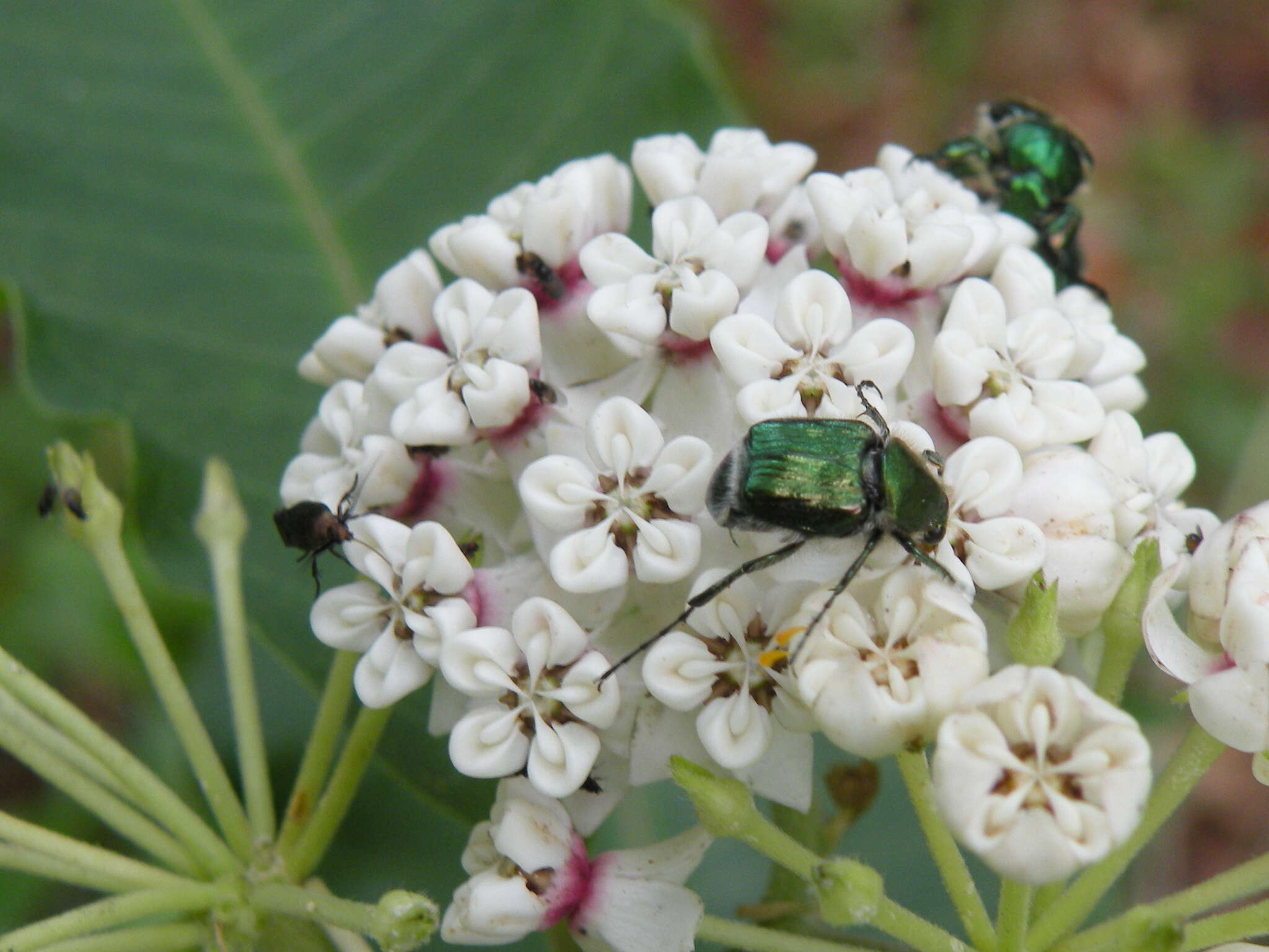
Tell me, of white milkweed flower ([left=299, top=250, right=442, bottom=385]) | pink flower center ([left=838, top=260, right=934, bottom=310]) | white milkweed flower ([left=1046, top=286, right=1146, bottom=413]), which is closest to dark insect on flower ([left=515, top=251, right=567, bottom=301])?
white milkweed flower ([left=299, top=250, right=442, bottom=385])

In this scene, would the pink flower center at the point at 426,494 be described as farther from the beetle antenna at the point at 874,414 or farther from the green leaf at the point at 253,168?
the green leaf at the point at 253,168

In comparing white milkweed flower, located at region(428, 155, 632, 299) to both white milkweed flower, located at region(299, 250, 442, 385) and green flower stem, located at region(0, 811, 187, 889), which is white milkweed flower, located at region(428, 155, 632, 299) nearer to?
white milkweed flower, located at region(299, 250, 442, 385)

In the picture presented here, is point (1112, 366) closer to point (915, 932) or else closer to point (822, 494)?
point (822, 494)

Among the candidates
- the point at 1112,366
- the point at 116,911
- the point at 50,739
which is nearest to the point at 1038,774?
the point at 1112,366

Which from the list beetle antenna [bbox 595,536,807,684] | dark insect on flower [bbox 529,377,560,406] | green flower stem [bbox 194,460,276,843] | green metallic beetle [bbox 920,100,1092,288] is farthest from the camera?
green metallic beetle [bbox 920,100,1092,288]

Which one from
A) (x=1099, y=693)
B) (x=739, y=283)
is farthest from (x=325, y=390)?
(x=1099, y=693)
